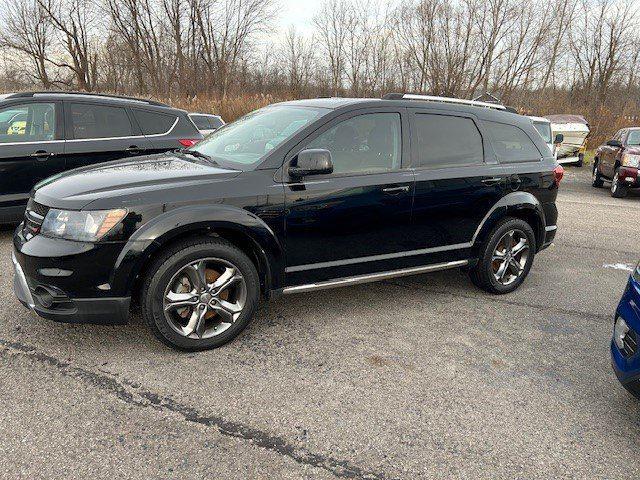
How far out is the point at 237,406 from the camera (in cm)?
271

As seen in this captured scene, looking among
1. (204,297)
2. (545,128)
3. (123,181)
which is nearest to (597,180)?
(545,128)

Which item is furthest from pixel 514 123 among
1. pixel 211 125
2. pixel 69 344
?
pixel 211 125

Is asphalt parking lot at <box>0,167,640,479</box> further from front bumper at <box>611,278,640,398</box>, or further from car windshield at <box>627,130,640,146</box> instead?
car windshield at <box>627,130,640,146</box>

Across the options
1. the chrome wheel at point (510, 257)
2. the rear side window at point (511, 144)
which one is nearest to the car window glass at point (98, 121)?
Answer: the rear side window at point (511, 144)

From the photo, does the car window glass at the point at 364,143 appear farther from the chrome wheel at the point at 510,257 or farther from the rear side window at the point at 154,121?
the rear side window at the point at 154,121

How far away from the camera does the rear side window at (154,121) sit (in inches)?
249

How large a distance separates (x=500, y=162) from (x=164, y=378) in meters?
3.30

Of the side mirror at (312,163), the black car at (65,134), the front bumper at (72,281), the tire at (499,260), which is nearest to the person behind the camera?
the front bumper at (72,281)

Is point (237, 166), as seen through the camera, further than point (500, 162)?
No

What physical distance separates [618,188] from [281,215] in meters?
10.6

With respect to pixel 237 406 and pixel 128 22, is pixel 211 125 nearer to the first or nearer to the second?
pixel 237 406

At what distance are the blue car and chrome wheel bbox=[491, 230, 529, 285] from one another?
5.44 feet

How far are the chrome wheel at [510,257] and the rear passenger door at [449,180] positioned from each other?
0.41 meters

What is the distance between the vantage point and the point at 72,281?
291cm
